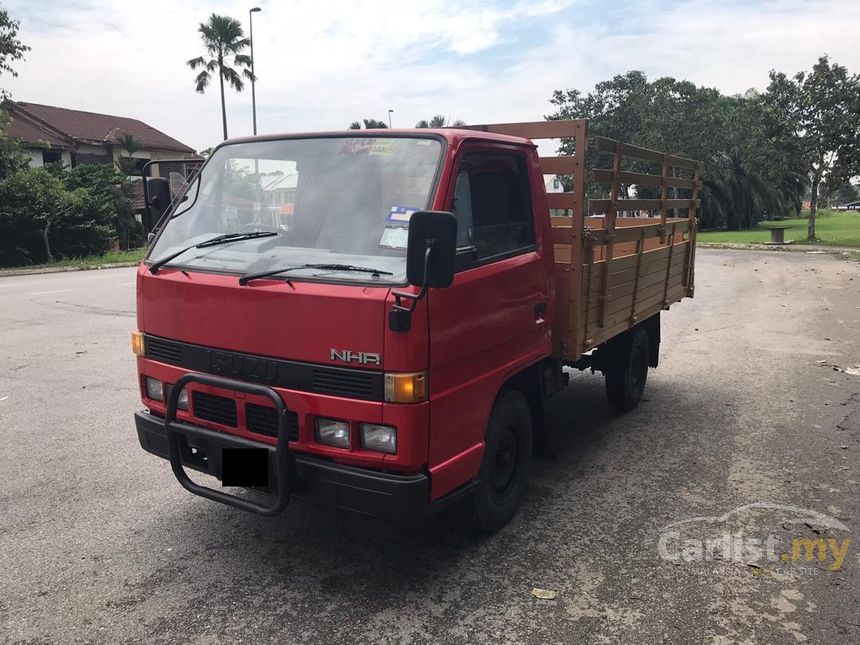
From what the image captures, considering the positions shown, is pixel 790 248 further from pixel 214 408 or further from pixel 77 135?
pixel 77 135

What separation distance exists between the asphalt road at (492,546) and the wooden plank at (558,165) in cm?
207

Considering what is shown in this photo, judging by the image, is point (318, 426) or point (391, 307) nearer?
→ point (391, 307)

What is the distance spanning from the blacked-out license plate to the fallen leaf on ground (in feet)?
4.52

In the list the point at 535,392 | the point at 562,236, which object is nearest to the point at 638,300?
the point at 562,236

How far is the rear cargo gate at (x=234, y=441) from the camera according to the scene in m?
3.04

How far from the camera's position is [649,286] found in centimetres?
598

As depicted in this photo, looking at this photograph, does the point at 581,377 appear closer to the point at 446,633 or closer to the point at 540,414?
the point at 540,414

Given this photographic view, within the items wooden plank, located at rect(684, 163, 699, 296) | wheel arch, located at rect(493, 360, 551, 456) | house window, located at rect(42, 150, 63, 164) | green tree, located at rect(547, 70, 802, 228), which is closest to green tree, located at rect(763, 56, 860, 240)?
green tree, located at rect(547, 70, 802, 228)

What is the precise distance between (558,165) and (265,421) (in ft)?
8.42

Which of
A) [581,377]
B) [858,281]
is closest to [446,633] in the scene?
[581,377]

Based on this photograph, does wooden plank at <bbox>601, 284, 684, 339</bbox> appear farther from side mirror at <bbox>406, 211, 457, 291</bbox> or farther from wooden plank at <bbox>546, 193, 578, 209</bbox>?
side mirror at <bbox>406, 211, 457, 291</bbox>

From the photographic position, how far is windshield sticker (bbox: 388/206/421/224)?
127 inches

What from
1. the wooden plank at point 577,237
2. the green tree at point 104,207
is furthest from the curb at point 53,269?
the wooden plank at point 577,237

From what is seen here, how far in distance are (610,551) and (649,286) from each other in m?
2.88
